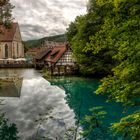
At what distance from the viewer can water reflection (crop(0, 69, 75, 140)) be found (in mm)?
17578

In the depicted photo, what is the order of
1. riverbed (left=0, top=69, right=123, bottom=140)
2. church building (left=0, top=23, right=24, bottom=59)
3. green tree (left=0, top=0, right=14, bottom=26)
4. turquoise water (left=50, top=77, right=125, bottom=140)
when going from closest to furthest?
riverbed (left=0, top=69, right=123, bottom=140), turquoise water (left=50, top=77, right=125, bottom=140), green tree (left=0, top=0, right=14, bottom=26), church building (left=0, top=23, right=24, bottom=59)

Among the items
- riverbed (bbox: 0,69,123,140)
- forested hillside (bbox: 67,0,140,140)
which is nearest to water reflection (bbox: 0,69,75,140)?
riverbed (bbox: 0,69,123,140)

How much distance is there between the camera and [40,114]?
14.5 metres

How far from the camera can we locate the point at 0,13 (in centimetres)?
3428

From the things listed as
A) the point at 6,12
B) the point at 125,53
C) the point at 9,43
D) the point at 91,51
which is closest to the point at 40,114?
the point at 125,53

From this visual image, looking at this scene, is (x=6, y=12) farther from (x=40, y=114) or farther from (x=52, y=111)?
(x=40, y=114)

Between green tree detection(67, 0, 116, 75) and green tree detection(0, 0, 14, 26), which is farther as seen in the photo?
green tree detection(67, 0, 116, 75)

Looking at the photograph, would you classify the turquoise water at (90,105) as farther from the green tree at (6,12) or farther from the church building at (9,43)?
the church building at (9,43)

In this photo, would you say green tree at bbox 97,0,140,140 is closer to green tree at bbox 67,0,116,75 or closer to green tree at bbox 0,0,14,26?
green tree at bbox 0,0,14,26

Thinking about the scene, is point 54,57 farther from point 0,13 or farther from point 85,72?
point 0,13

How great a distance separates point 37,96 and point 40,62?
4599 centimetres

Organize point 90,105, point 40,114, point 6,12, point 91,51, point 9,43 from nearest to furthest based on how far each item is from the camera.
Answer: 1. point 40,114
2. point 90,105
3. point 6,12
4. point 91,51
5. point 9,43

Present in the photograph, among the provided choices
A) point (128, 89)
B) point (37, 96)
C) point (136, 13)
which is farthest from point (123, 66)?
point (37, 96)

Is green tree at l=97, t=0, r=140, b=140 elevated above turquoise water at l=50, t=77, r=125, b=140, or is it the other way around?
green tree at l=97, t=0, r=140, b=140
